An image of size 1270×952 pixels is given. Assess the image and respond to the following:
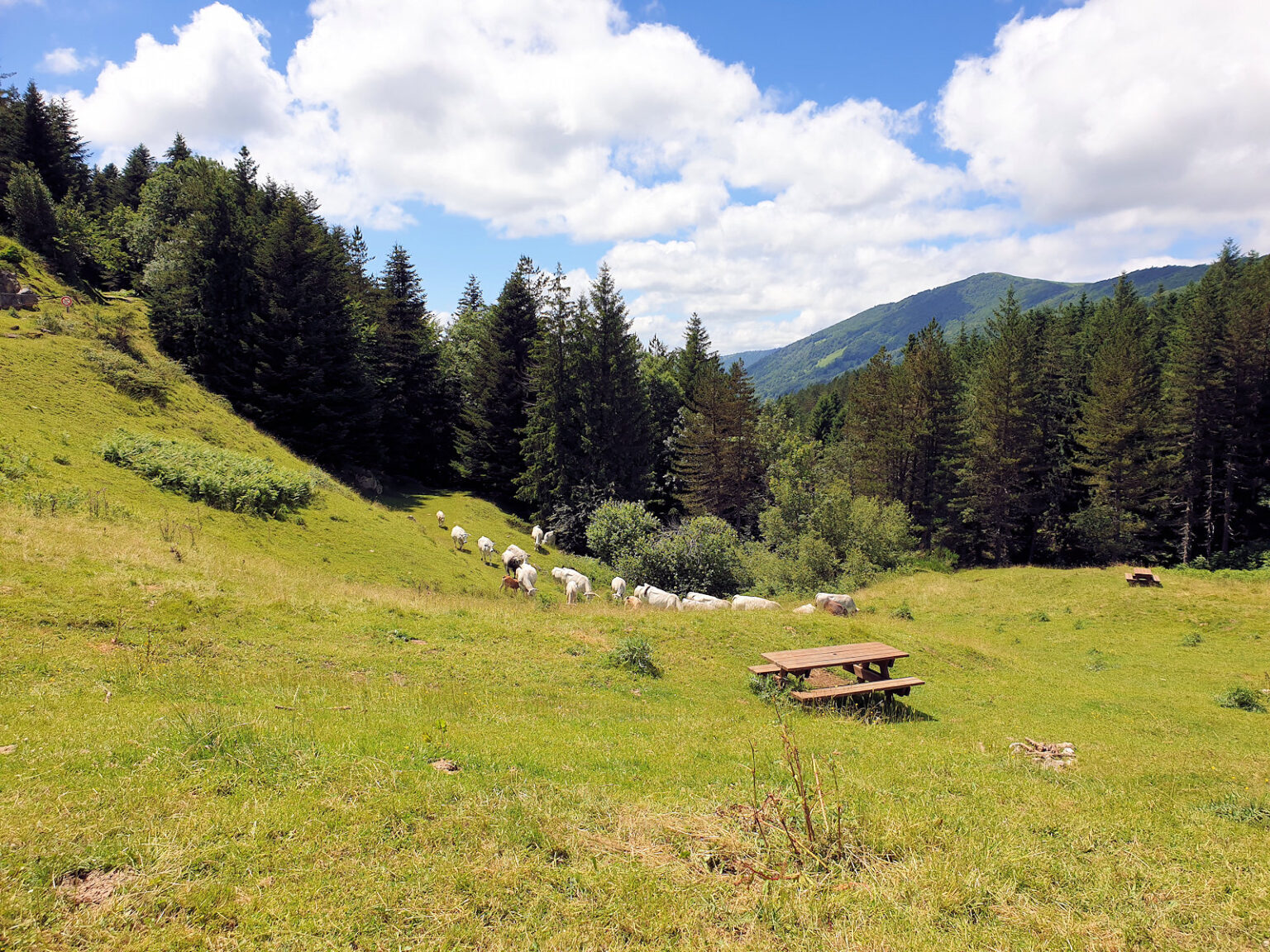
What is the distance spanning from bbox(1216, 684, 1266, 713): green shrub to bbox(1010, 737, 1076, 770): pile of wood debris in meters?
7.28

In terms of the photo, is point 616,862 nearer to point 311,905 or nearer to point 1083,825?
point 311,905

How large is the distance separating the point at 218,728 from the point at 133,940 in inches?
122

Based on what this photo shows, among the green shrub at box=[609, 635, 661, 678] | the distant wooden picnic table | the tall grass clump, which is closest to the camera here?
the distant wooden picnic table

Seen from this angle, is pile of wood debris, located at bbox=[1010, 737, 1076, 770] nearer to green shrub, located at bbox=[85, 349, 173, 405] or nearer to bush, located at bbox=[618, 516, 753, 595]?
bush, located at bbox=[618, 516, 753, 595]

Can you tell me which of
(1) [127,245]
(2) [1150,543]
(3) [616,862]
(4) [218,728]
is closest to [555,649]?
(4) [218,728]

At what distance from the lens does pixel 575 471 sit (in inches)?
1694

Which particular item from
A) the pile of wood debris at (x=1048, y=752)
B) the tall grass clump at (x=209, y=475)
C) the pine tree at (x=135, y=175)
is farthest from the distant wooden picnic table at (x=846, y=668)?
the pine tree at (x=135, y=175)

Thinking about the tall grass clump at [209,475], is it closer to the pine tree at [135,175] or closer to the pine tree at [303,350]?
the pine tree at [303,350]

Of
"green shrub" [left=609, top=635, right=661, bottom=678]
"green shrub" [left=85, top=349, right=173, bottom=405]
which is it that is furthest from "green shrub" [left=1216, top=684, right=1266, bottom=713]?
"green shrub" [left=85, top=349, right=173, bottom=405]

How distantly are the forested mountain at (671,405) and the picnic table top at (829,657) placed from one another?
576 inches

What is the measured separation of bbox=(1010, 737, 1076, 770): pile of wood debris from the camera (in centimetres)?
860

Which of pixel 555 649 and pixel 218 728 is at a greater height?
pixel 218 728

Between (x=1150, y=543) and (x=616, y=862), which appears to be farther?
(x=1150, y=543)

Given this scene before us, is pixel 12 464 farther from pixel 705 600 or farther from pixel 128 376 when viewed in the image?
pixel 705 600
